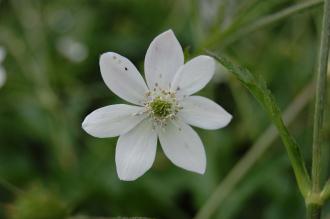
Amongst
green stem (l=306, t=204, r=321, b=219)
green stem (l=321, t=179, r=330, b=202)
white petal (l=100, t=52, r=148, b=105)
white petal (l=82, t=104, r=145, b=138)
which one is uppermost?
white petal (l=100, t=52, r=148, b=105)

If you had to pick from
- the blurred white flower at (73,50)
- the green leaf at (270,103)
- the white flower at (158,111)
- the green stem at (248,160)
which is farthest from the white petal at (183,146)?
the blurred white flower at (73,50)

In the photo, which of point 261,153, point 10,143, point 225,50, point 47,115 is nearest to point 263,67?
point 225,50

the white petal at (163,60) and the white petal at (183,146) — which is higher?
the white petal at (163,60)

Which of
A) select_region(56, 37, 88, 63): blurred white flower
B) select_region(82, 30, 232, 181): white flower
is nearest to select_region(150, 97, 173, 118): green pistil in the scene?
select_region(82, 30, 232, 181): white flower

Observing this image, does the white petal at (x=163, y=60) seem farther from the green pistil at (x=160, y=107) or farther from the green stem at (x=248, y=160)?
the green stem at (x=248, y=160)

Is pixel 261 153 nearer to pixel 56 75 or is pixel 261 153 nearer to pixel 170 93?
pixel 170 93

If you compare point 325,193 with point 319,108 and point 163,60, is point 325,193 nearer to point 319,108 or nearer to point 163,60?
point 319,108

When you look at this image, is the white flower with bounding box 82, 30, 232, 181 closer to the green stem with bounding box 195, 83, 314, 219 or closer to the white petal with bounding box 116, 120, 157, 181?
the white petal with bounding box 116, 120, 157, 181
